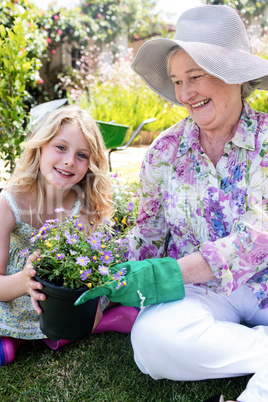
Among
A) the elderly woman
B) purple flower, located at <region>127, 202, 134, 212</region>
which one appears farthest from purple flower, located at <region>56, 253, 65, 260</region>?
purple flower, located at <region>127, 202, 134, 212</region>


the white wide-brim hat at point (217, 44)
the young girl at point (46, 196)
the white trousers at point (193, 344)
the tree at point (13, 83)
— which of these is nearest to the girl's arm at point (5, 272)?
the young girl at point (46, 196)

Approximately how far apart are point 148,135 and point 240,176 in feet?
23.1

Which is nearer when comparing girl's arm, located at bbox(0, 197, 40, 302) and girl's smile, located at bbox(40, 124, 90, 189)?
girl's arm, located at bbox(0, 197, 40, 302)

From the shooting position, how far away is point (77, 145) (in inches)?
81.3

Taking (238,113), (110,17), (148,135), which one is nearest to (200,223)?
(238,113)

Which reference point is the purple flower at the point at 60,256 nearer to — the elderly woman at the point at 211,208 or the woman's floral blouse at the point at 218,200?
the elderly woman at the point at 211,208

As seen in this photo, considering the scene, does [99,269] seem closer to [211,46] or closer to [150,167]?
[150,167]

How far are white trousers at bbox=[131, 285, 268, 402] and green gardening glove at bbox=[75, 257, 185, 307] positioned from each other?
79 millimetres

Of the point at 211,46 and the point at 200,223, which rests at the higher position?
the point at 211,46

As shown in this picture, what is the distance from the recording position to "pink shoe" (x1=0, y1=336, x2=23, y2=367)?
1856 mm

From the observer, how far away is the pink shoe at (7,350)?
1.86 metres

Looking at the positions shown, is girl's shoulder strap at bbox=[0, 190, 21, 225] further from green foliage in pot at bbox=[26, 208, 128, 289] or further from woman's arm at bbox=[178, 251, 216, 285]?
woman's arm at bbox=[178, 251, 216, 285]

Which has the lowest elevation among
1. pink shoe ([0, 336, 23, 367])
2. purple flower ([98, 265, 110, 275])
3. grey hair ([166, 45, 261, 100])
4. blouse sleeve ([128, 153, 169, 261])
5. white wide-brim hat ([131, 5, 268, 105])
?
pink shoe ([0, 336, 23, 367])

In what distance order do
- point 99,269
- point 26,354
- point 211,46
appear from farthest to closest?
point 26,354
point 211,46
point 99,269
